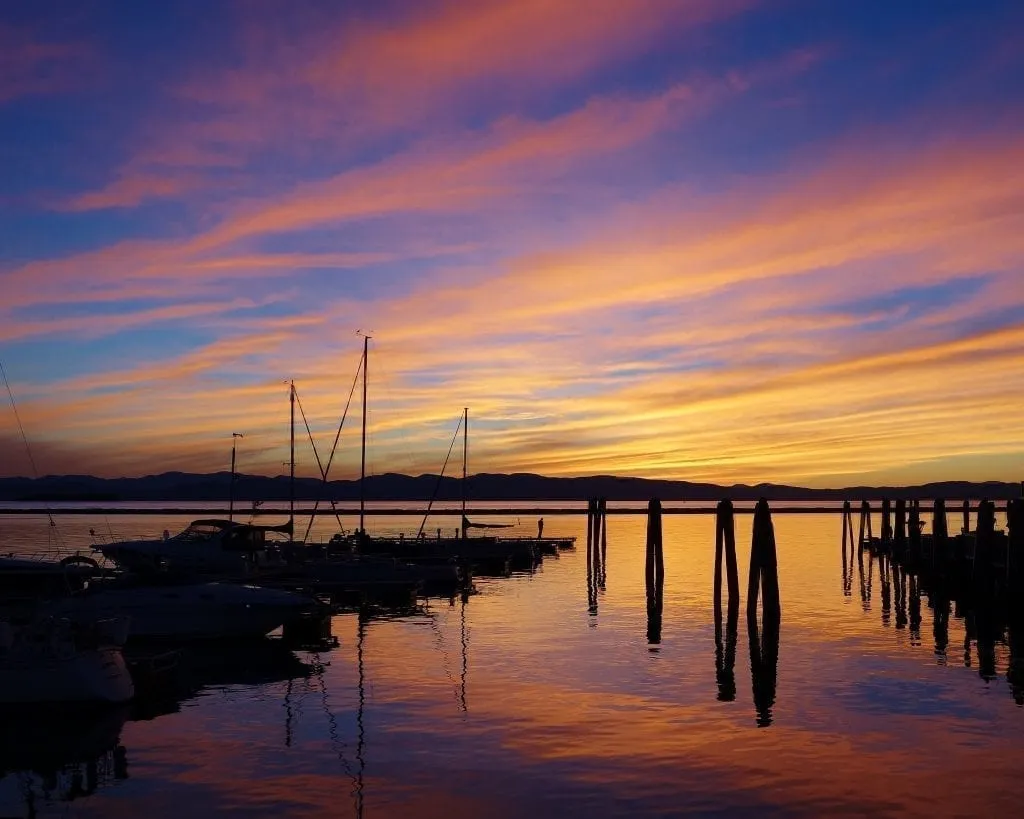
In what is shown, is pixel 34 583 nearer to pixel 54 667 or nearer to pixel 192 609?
pixel 192 609

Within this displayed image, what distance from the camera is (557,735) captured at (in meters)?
21.7

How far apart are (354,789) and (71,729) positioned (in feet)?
25.5

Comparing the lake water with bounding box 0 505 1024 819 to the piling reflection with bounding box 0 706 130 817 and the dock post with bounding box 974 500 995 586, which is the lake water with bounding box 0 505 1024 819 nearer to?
the piling reflection with bounding box 0 706 130 817

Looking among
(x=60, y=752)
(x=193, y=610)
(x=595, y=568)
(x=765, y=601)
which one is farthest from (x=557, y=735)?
(x=595, y=568)

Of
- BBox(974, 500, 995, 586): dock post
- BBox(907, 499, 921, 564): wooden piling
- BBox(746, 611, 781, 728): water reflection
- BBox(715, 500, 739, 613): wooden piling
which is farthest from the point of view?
BBox(907, 499, 921, 564): wooden piling

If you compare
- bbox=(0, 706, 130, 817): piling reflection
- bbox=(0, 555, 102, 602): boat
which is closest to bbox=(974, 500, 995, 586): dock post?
bbox=(0, 555, 102, 602): boat

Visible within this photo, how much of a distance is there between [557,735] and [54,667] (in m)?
10.8

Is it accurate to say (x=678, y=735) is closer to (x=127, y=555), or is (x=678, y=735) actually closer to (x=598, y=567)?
(x=127, y=555)

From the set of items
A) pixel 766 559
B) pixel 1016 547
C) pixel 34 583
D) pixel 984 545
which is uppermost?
pixel 1016 547

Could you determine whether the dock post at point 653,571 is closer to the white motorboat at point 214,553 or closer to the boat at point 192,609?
the boat at point 192,609

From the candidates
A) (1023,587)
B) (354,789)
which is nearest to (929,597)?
(1023,587)

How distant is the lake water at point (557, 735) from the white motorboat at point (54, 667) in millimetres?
792

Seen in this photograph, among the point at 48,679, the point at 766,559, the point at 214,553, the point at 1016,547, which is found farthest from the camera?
the point at 214,553

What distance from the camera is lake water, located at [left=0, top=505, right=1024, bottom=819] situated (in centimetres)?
1753
